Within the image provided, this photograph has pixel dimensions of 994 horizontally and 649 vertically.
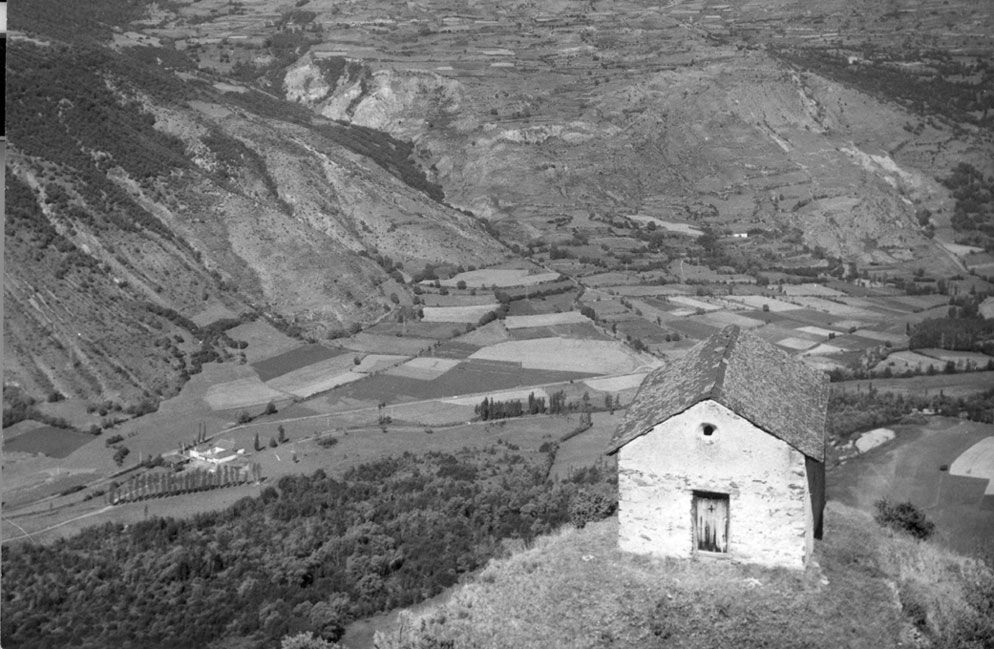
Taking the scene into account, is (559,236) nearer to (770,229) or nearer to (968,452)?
(770,229)

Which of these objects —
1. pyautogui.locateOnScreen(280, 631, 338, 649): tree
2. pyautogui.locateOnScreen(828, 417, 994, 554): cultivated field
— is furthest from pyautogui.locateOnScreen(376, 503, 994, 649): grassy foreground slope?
pyautogui.locateOnScreen(828, 417, 994, 554): cultivated field

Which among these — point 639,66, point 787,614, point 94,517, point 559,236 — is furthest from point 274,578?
point 639,66

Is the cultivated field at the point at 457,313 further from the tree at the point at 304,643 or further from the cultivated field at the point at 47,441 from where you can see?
the tree at the point at 304,643

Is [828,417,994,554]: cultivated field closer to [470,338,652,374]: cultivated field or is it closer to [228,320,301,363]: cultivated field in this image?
[470,338,652,374]: cultivated field

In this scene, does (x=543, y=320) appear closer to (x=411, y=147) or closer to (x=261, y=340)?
(x=261, y=340)

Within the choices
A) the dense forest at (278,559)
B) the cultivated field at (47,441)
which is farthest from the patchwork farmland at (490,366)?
the dense forest at (278,559)

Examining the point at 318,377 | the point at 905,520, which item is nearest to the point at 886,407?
the point at 905,520
